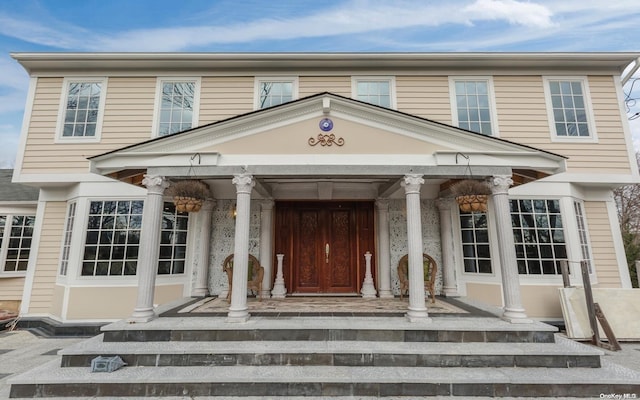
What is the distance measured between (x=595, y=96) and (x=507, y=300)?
5.66 m

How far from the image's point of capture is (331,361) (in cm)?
348

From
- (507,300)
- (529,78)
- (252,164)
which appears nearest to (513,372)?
(507,300)

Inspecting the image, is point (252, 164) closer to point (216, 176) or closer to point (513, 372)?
point (216, 176)

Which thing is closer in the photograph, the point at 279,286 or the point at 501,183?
the point at 501,183

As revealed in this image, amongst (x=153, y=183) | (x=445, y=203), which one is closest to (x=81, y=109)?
(x=153, y=183)

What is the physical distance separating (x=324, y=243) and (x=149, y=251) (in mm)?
3635

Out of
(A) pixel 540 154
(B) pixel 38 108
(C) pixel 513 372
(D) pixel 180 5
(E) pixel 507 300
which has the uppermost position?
(D) pixel 180 5

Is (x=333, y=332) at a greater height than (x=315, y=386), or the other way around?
(x=333, y=332)

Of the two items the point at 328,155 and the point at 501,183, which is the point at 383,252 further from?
the point at 328,155

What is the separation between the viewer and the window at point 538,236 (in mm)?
5789

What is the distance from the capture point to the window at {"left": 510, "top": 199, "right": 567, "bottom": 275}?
579cm

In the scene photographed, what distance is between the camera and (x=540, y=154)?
445 cm

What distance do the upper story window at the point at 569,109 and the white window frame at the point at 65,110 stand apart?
1024 centimetres

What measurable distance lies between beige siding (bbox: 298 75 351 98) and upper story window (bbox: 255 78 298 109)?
170 millimetres
